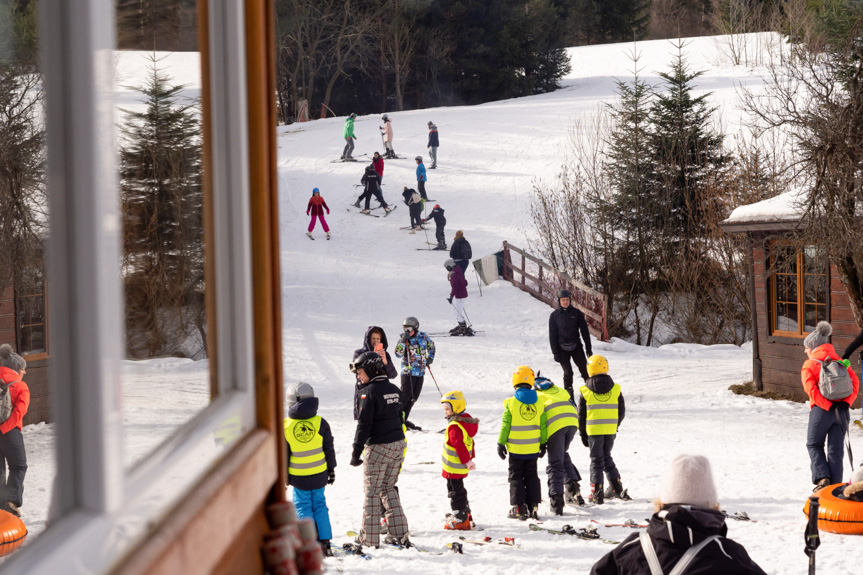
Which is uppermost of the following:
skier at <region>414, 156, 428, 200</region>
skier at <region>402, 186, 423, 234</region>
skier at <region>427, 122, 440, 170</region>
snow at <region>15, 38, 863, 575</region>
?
skier at <region>427, 122, 440, 170</region>

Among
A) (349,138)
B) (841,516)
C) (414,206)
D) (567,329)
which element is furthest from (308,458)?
(349,138)

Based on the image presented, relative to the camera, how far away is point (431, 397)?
13617 mm

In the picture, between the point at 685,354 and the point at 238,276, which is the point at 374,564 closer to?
the point at 238,276

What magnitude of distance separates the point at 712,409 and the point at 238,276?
12.4 metres

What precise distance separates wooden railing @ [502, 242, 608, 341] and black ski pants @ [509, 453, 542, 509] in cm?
1128

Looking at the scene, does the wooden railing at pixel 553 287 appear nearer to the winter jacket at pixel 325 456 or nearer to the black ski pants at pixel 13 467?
the winter jacket at pixel 325 456

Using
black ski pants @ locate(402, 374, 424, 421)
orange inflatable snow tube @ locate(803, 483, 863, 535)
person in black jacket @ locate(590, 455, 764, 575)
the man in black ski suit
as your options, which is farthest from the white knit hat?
the man in black ski suit

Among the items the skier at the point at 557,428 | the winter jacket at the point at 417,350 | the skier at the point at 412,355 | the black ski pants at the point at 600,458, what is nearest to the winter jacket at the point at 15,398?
the skier at the point at 557,428

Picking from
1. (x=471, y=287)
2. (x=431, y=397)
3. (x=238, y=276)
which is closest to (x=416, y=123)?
(x=471, y=287)

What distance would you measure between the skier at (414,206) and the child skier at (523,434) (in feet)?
59.5

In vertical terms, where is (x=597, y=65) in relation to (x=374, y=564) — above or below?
above

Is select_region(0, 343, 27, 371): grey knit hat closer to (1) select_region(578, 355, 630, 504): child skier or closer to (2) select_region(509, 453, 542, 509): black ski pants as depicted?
(2) select_region(509, 453, 542, 509): black ski pants

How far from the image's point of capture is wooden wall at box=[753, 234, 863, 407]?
41.6 feet

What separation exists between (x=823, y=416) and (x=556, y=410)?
243cm
